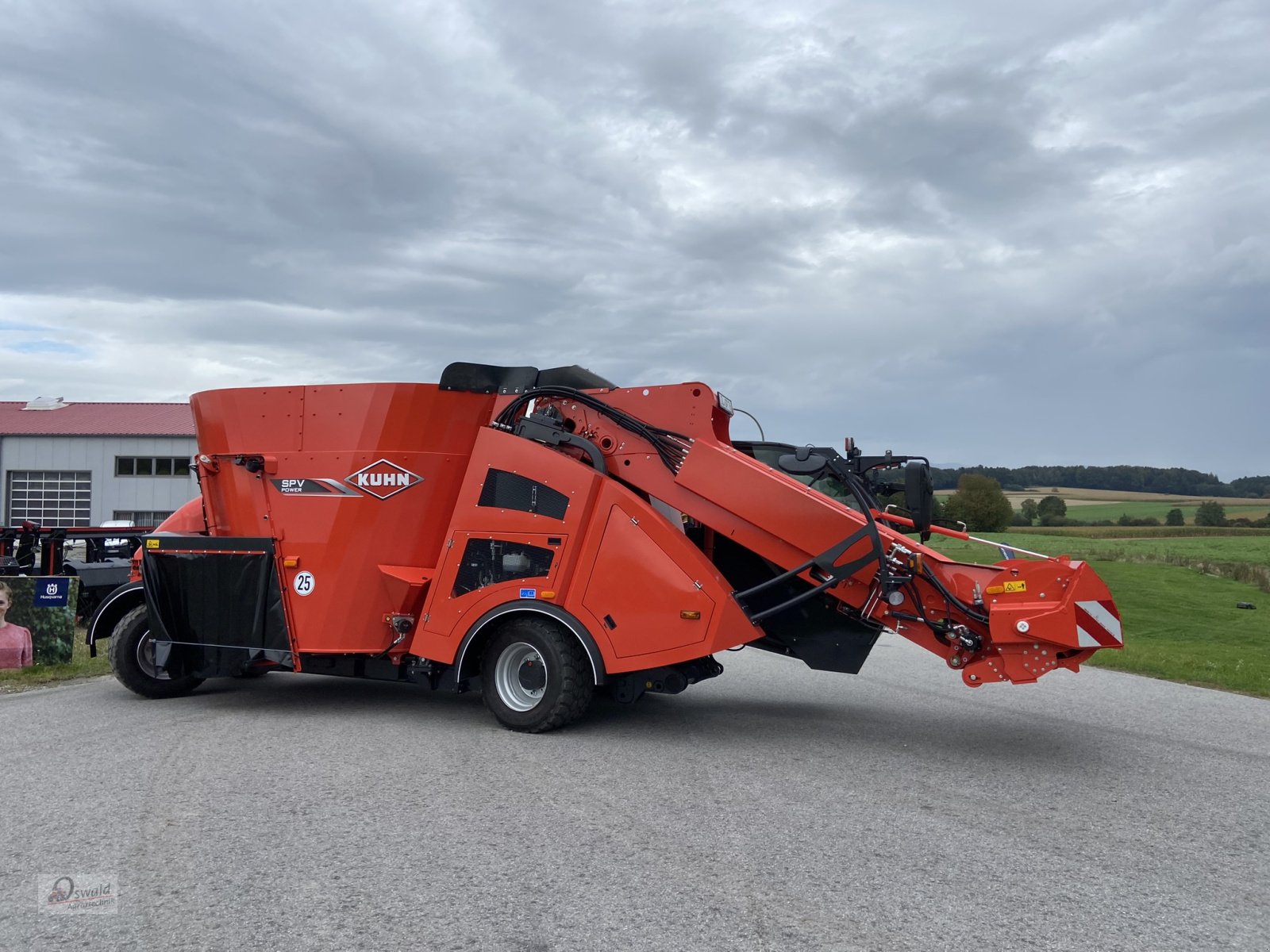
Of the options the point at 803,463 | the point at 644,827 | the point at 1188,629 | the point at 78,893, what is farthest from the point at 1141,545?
the point at 78,893

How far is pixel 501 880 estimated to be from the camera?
458cm

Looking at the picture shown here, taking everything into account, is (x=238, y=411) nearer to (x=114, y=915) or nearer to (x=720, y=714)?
(x=720, y=714)

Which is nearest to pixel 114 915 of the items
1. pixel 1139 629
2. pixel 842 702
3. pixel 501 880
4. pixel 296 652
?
pixel 501 880

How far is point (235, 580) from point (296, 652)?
88cm

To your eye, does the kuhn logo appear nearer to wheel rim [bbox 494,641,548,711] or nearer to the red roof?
wheel rim [bbox 494,641,548,711]

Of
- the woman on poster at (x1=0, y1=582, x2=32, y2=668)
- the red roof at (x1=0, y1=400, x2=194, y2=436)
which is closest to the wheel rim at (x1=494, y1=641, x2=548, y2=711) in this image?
the woman on poster at (x1=0, y1=582, x2=32, y2=668)

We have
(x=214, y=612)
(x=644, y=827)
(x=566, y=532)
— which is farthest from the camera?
(x=214, y=612)

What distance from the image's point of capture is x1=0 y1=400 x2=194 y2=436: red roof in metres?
40.2

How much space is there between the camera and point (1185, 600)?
24250mm

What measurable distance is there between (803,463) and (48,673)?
332 inches

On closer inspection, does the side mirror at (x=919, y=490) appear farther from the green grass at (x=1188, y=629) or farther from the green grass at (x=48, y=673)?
the green grass at (x=48, y=673)

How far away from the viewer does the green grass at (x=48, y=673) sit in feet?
34.0

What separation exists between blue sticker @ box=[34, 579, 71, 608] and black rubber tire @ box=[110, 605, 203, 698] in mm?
2100

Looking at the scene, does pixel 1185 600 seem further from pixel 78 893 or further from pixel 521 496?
pixel 78 893
